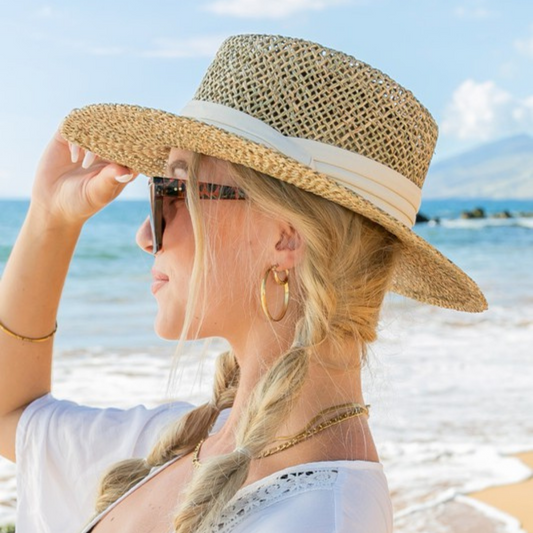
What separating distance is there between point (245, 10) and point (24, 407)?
40.5m

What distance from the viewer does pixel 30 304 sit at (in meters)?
2.18

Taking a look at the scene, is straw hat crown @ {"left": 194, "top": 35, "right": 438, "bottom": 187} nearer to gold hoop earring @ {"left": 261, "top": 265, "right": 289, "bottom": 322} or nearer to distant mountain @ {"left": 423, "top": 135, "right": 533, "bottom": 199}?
gold hoop earring @ {"left": 261, "top": 265, "right": 289, "bottom": 322}

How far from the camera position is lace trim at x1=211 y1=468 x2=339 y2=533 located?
151 cm

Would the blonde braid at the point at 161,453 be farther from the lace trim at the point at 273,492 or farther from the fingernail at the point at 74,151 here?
the fingernail at the point at 74,151

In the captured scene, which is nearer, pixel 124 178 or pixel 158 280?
pixel 158 280

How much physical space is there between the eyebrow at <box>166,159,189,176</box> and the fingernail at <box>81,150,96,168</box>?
31 cm

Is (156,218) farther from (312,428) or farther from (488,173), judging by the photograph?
(488,173)

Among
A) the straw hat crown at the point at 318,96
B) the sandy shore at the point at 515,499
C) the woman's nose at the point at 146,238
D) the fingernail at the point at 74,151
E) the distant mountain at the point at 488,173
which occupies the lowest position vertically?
the sandy shore at the point at 515,499

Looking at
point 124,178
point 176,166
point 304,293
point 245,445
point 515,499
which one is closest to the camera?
point 245,445

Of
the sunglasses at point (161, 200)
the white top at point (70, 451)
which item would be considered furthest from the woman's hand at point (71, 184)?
the white top at point (70, 451)

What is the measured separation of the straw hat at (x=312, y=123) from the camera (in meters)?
1.66

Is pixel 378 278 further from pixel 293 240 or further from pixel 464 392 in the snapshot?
pixel 464 392

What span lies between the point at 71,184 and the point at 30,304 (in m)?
0.32

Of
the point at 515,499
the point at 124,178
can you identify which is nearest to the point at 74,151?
the point at 124,178
